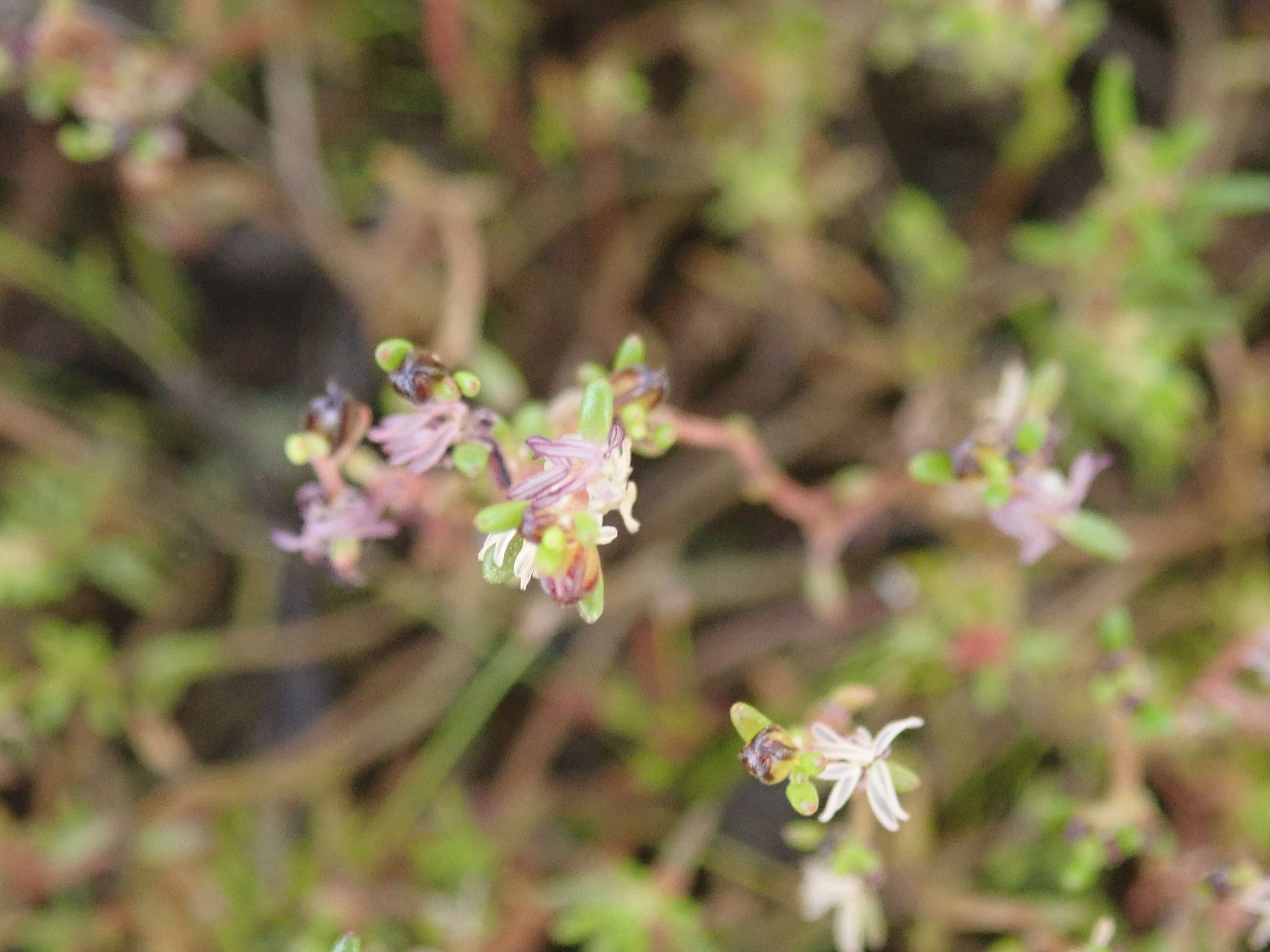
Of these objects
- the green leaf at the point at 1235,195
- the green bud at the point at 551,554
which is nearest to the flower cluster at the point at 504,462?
the green bud at the point at 551,554

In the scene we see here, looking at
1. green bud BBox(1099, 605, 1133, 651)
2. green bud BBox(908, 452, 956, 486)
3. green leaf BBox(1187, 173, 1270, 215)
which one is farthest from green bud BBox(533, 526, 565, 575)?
green leaf BBox(1187, 173, 1270, 215)

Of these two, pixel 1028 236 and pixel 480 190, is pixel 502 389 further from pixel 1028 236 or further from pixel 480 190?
pixel 1028 236

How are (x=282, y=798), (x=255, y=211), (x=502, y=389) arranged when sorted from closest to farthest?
(x=502, y=389)
(x=282, y=798)
(x=255, y=211)

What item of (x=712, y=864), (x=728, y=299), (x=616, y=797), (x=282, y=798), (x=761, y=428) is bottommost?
(x=712, y=864)

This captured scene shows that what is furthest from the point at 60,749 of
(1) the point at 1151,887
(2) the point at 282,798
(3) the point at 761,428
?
(1) the point at 1151,887

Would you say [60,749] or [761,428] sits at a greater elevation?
[761,428]

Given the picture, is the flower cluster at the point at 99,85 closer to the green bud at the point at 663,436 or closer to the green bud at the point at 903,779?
the green bud at the point at 663,436

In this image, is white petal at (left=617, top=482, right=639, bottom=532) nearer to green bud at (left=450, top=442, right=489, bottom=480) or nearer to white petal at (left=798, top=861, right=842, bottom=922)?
green bud at (left=450, top=442, right=489, bottom=480)
